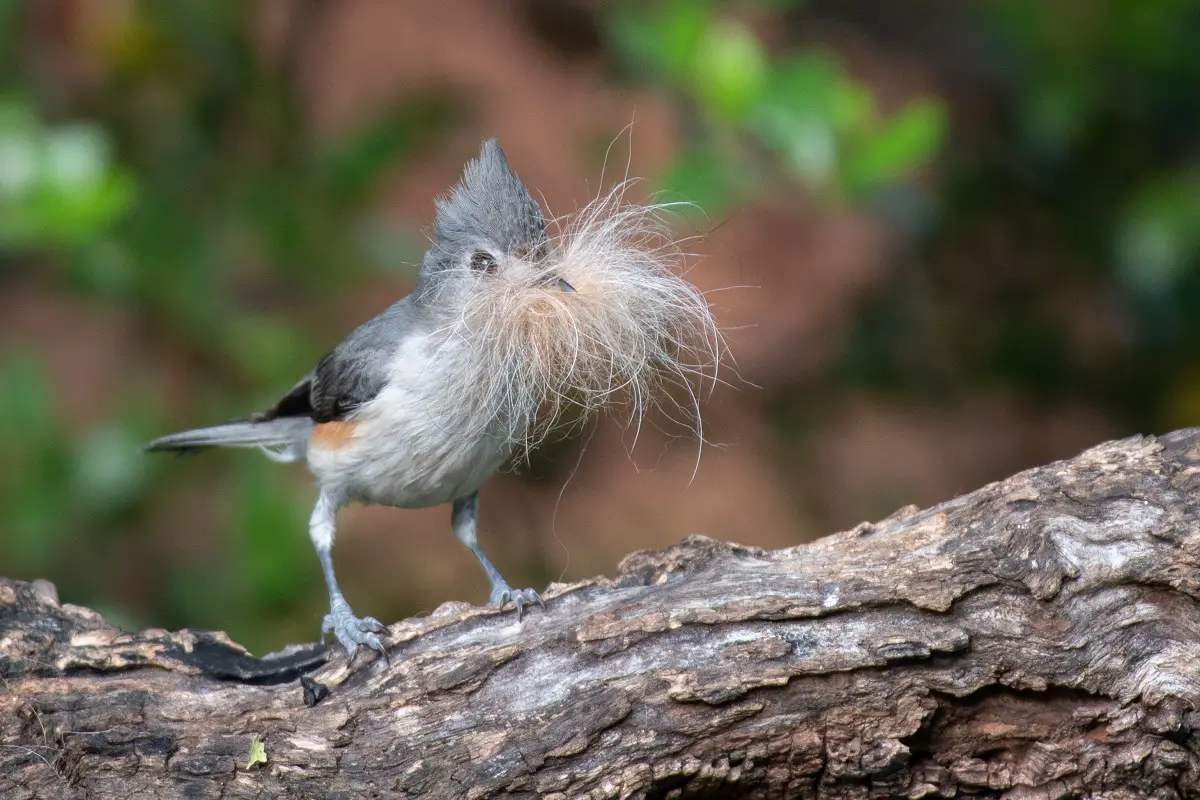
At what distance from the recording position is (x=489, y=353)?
3.39 m

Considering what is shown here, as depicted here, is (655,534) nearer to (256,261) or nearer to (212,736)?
(256,261)

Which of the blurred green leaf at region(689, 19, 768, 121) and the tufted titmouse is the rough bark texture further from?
the blurred green leaf at region(689, 19, 768, 121)

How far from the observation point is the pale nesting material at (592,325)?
3285 millimetres

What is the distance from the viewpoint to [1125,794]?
2.89 meters

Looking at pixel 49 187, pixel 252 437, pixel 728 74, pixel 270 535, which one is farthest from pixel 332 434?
pixel 728 74

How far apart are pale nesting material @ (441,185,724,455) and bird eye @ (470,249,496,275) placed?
0.14m

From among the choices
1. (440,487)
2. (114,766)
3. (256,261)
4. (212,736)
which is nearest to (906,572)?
(440,487)

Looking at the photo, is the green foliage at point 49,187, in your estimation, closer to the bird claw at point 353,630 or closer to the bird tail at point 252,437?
the bird tail at point 252,437

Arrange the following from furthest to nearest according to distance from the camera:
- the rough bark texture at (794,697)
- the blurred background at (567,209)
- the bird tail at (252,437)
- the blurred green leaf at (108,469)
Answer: the blurred green leaf at (108,469)
the bird tail at (252,437)
the blurred background at (567,209)
the rough bark texture at (794,697)

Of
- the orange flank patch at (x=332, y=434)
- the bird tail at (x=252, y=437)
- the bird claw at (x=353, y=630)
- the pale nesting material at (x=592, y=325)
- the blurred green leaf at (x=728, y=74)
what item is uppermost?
the blurred green leaf at (x=728, y=74)

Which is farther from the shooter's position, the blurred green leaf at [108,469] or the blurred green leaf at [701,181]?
the blurred green leaf at [108,469]

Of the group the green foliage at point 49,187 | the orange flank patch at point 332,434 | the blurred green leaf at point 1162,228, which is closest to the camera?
the green foliage at point 49,187

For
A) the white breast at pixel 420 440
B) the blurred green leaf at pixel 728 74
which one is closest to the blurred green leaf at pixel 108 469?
the white breast at pixel 420 440

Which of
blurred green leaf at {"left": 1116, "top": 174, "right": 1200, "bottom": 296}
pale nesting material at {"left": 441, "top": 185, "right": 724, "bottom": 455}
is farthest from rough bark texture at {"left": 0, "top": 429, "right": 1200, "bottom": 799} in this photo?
blurred green leaf at {"left": 1116, "top": 174, "right": 1200, "bottom": 296}
